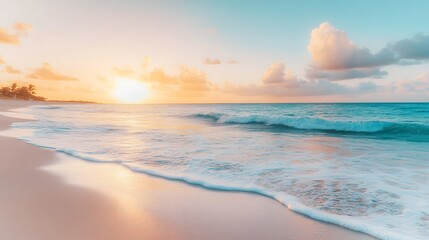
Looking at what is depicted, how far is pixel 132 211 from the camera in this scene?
150 inches

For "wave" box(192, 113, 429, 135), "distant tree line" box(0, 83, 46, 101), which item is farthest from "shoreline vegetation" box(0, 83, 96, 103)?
"wave" box(192, 113, 429, 135)

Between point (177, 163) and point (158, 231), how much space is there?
353 cm

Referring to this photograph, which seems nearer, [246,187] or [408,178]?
[246,187]

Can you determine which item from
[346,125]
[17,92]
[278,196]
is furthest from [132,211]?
[17,92]

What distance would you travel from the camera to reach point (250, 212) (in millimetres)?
3822

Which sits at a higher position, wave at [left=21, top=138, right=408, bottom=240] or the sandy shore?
wave at [left=21, top=138, right=408, bottom=240]

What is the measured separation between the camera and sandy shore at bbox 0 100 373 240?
316 centimetres

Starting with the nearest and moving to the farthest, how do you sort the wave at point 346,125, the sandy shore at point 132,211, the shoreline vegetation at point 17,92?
1. the sandy shore at point 132,211
2. the wave at point 346,125
3. the shoreline vegetation at point 17,92

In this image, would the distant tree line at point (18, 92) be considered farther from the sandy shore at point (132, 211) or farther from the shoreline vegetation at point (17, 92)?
the sandy shore at point (132, 211)

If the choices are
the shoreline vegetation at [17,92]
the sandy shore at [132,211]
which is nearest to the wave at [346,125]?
the sandy shore at [132,211]

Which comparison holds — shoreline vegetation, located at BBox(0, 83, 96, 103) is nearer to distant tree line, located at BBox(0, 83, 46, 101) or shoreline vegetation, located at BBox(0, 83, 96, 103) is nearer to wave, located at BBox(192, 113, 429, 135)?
distant tree line, located at BBox(0, 83, 46, 101)

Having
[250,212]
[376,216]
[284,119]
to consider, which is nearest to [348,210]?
[376,216]

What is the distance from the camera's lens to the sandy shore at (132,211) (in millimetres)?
3162

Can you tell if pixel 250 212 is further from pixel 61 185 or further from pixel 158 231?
pixel 61 185
